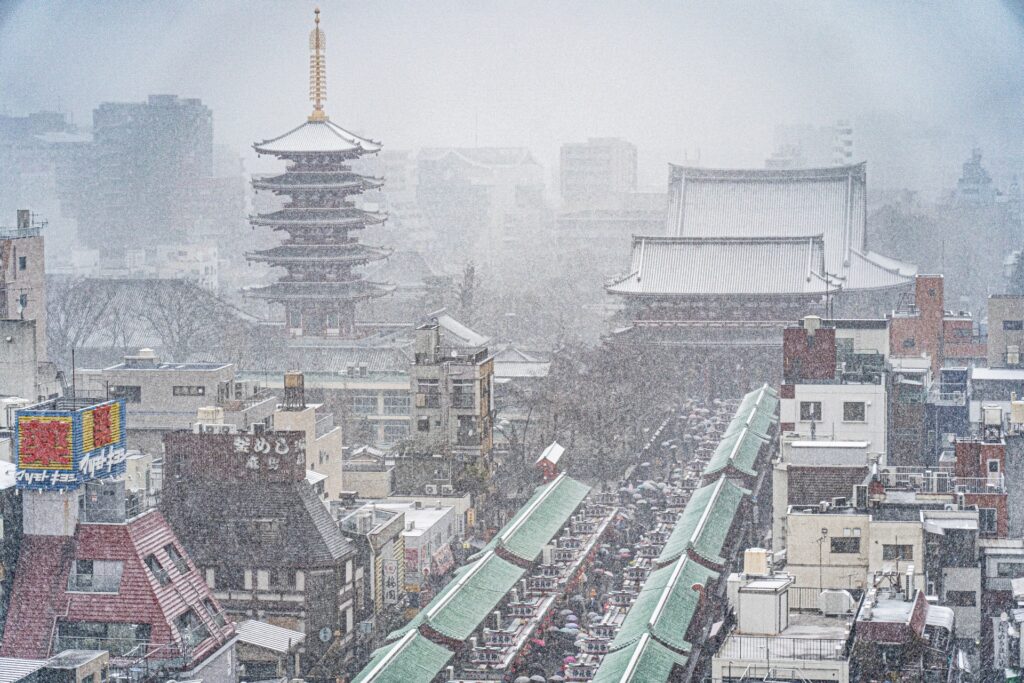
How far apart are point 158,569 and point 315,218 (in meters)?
38.2

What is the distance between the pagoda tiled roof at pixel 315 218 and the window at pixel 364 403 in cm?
1352

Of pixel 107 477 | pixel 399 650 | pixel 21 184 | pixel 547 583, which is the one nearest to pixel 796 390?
pixel 547 583

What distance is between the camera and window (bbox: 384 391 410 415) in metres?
46.5

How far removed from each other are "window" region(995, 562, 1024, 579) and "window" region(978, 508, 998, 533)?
162cm

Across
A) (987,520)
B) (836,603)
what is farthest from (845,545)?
(987,520)

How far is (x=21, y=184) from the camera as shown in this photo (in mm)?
122438

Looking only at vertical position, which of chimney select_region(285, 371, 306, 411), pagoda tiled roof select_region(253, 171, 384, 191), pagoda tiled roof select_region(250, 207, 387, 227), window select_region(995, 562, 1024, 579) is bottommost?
window select_region(995, 562, 1024, 579)

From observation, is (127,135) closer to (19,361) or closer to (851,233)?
(851,233)

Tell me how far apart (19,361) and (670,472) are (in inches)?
570

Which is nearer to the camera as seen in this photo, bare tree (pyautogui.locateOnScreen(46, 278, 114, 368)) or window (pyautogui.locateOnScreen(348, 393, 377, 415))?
window (pyautogui.locateOnScreen(348, 393, 377, 415))

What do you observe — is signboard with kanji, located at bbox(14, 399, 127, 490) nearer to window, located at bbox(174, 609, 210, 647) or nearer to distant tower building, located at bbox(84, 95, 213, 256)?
window, located at bbox(174, 609, 210, 647)

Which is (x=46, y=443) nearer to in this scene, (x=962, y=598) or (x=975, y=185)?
(x=962, y=598)

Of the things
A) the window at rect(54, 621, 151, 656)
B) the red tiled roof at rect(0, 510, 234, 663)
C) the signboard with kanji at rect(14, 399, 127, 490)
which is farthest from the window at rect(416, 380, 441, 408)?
the window at rect(54, 621, 151, 656)

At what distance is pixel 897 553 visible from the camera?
23.5 meters
